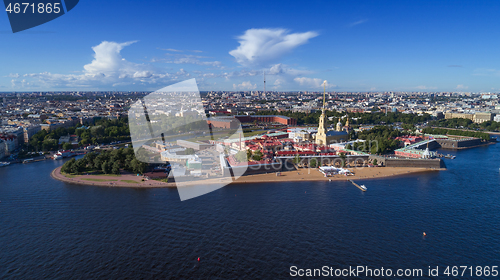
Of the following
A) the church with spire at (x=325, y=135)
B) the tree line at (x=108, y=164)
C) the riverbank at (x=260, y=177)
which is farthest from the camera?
the church with spire at (x=325, y=135)

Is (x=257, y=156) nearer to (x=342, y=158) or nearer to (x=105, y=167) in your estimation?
(x=342, y=158)

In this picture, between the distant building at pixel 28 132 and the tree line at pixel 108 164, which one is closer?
the tree line at pixel 108 164

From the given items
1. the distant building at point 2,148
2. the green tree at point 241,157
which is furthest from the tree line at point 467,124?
the distant building at point 2,148

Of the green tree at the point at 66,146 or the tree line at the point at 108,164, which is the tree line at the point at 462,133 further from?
the green tree at the point at 66,146

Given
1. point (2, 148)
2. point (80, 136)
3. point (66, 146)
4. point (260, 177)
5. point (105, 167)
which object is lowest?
point (260, 177)

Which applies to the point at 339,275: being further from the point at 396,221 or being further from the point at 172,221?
the point at 172,221

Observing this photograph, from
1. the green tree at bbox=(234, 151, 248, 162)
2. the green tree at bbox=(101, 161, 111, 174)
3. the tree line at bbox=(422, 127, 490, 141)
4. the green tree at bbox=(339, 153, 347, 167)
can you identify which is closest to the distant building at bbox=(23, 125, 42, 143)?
the green tree at bbox=(101, 161, 111, 174)

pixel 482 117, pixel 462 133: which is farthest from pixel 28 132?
pixel 482 117

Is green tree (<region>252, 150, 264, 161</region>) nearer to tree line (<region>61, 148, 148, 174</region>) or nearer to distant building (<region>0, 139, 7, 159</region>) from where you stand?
tree line (<region>61, 148, 148, 174</region>)
